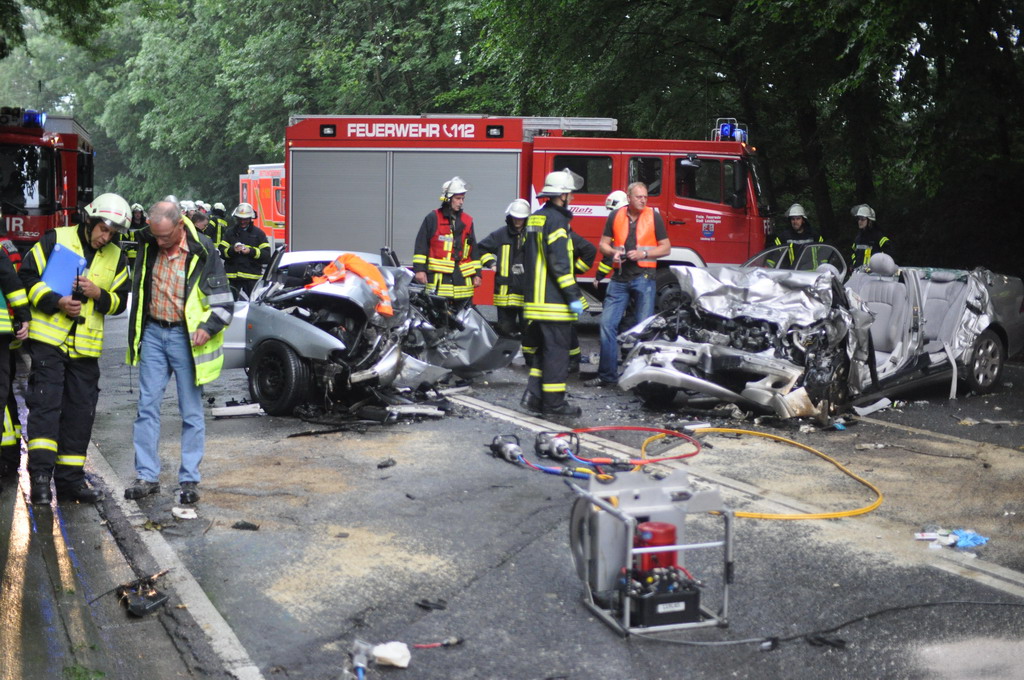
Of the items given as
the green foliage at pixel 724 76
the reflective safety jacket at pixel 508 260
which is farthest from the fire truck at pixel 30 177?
the reflective safety jacket at pixel 508 260

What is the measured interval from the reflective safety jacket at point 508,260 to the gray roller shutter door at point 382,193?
4.35 m

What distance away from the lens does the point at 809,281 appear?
894cm

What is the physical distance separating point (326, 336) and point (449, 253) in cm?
278

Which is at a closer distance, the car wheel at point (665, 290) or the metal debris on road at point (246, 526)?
the metal debris on road at point (246, 526)

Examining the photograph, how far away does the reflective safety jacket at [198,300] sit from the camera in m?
6.37

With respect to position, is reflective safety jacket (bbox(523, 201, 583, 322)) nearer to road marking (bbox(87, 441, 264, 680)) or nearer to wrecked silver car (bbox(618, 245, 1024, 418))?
wrecked silver car (bbox(618, 245, 1024, 418))

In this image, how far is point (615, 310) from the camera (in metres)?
10.6

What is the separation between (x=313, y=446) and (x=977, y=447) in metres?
4.69

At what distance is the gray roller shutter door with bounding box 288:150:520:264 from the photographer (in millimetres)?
15336

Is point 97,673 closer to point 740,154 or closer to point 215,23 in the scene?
point 740,154

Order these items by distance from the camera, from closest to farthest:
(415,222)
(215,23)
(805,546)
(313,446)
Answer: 1. (805,546)
2. (313,446)
3. (415,222)
4. (215,23)

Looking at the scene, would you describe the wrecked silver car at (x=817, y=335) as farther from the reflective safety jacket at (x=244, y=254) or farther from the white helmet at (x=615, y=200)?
the reflective safety jacket at (x=244, y=254)

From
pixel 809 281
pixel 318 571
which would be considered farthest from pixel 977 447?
pixel 318 571

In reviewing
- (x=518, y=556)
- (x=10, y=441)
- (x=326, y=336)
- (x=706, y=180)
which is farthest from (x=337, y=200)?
(x=518, y=556)
